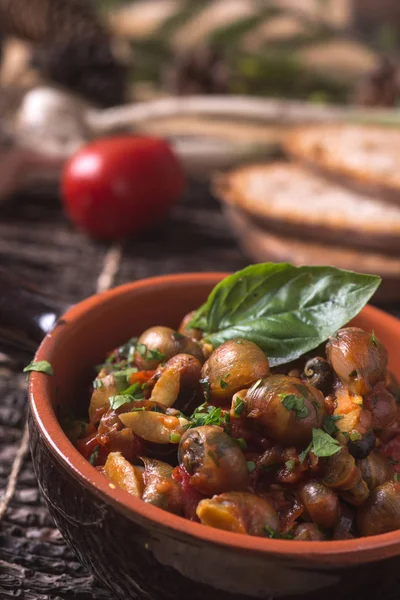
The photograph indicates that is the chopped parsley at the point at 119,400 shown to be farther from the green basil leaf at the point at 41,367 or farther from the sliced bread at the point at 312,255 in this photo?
the sliced bread at the point at 312,255

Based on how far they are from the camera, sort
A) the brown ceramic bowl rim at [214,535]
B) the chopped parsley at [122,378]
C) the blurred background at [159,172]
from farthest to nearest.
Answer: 1. the blurred background at [159,172]
2. the chopped parsley at [122,378]
3. the brown ceramic bowl rim at [214,535]

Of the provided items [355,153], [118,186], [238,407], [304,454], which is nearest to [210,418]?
[238,407]

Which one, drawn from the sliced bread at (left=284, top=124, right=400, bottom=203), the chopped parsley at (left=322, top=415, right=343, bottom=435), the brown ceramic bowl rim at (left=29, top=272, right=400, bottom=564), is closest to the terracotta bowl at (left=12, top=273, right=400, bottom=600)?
the brown ceramic bowl rim at (left=29, top=272, right=400, bottom=564)

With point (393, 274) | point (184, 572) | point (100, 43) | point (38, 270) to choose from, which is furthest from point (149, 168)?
point (184, 572)

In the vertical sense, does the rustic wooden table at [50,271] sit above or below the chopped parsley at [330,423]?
below

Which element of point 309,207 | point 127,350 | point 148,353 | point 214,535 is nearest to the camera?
point 214,535

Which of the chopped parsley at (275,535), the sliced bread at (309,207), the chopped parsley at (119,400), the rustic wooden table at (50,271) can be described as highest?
the chopped parsley at (119,400)

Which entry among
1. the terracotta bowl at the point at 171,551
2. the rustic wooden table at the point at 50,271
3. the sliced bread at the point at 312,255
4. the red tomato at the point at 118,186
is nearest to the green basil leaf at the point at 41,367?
the terracotta bowl at the point at 171,551

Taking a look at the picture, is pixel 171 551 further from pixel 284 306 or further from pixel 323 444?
pixel 284 306
